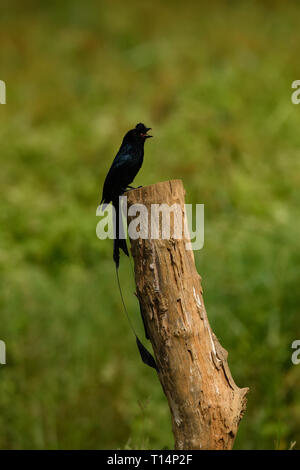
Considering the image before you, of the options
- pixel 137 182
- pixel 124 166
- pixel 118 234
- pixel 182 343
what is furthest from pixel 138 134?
pixel 137 182

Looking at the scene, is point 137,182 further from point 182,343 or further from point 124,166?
point 182,343

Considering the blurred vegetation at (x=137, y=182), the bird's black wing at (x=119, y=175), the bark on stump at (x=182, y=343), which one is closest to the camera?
the bark on stump at (x=182, y=343)

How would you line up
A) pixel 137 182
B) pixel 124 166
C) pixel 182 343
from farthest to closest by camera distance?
pixel 137 182, pixel 124 166, pixel 182 343

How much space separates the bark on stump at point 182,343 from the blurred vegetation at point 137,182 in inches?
18.6

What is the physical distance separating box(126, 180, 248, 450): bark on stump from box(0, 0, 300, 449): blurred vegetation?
0.47 metres

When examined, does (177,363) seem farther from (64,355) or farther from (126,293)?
(126,293)

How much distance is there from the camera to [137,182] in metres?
5.75

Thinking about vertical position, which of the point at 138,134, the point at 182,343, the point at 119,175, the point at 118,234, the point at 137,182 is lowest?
the point at 182,343

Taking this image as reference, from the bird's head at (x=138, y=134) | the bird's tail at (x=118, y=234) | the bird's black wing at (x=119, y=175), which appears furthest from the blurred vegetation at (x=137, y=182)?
the bird's head at (x=138, y=134)

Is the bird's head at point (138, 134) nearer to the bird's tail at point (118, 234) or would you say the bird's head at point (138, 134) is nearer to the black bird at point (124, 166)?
the black bird at point (124, 166)

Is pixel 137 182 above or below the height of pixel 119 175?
above

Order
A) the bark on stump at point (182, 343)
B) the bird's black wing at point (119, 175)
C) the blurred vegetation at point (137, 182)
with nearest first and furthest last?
the bark on stump at point (182, 343)
the bird's black wing at point (119, 175)
the blurred vegetation at point (137, 182)

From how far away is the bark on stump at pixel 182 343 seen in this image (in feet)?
5.74

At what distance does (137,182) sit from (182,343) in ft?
13.4
